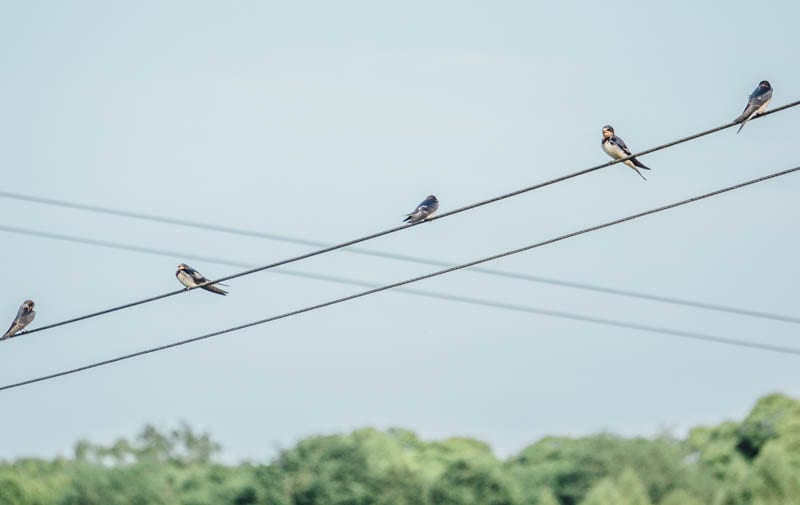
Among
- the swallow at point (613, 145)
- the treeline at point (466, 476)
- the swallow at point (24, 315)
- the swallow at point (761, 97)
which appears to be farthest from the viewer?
the treeline at point (466, 476)

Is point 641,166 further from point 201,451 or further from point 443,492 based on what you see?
point 201,451

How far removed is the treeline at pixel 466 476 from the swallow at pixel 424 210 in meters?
41.8

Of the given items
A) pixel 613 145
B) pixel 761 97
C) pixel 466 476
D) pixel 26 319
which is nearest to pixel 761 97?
pixel 761 97

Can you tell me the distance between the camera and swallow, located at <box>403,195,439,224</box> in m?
22.2

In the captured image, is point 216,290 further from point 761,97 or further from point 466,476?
point 466,476

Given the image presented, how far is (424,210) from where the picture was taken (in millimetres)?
22891

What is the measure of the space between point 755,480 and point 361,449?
17.6 m

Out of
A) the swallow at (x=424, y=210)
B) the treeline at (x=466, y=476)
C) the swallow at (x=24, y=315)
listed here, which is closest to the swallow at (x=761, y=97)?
the swallow at (x=424, y=210)

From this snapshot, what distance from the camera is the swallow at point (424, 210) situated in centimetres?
2219

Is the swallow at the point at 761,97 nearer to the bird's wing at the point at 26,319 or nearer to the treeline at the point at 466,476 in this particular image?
the bird's wing at the point at 26,319

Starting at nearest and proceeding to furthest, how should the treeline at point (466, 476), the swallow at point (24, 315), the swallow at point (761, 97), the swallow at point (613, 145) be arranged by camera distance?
the swallow at point (761, 97)
the swallow at point (613, 145)
the swallow at point (24, 315)
the treeline at point (466, 476)

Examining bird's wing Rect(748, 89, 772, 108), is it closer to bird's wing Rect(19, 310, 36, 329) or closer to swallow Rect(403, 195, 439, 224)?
swallow Rect(403, 195, 439, 224)

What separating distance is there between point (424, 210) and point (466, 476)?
162 feet

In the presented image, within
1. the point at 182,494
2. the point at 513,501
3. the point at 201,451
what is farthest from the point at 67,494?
the point at 201,451
